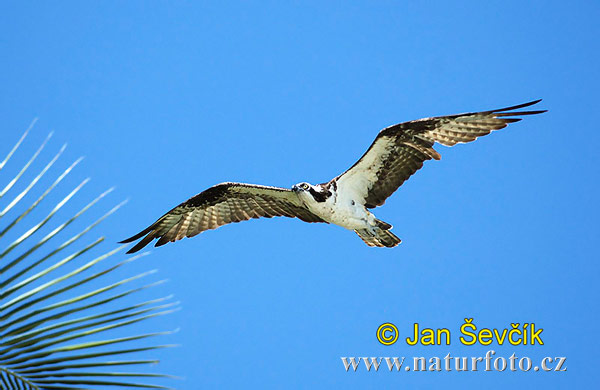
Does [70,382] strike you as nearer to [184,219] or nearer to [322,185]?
[322,185]

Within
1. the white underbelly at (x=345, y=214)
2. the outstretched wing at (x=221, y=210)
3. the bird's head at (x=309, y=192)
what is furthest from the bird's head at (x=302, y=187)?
the outstretched wing at (x=221, y=210)

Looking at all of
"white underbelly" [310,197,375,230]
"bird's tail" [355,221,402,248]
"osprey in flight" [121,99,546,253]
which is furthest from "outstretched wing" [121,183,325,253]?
"bird's tail" [355,221,402,248]

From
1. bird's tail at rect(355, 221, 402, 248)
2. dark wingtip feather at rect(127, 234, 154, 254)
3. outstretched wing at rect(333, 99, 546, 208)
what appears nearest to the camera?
outstretched wing at rect(333, 99, 546, 208)

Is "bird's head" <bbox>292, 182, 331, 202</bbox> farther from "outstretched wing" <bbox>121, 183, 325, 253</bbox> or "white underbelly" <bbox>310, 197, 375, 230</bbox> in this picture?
"outstretched wing" <bbox>121, 183, 325, 253</bbox>

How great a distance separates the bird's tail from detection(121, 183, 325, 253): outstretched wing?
87 cm

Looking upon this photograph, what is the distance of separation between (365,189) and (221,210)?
8.59 ft

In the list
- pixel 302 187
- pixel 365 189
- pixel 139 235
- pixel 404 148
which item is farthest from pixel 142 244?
pixel 404 148

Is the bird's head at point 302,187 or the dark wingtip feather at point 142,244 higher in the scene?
the bird's head at point 302,187

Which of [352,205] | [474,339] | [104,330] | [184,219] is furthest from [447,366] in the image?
[104,330]

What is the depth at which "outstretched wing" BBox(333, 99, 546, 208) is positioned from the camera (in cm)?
1058

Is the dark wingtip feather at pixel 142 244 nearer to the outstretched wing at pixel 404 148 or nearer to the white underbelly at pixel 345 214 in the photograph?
the white underbelly at pixel 345 214

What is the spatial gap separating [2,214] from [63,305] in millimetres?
528

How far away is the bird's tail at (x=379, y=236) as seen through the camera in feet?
36.6

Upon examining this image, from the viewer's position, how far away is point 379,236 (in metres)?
11.2
